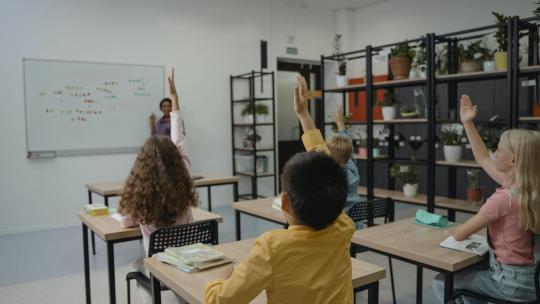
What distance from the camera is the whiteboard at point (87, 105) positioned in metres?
5.16

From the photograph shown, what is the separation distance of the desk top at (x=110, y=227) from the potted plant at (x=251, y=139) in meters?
3.65

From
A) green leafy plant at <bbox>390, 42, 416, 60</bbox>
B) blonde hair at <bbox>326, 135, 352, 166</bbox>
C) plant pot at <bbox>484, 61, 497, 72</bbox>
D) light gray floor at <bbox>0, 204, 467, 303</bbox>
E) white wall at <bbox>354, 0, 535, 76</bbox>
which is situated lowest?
light gray floor at <bbox>0, 204, 467, 303</bbox>

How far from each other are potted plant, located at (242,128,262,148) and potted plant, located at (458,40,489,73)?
10.1ft

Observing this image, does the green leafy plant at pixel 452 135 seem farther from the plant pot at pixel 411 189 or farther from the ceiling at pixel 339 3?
the ceiling at pixel 339 3

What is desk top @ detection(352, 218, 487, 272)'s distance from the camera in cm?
178

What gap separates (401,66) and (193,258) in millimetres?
3476

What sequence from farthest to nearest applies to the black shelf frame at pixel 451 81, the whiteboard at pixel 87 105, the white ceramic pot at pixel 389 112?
the whiteboard at pixel 87 105
the white ceramic pot at pixel 389 112
the black shelf frame at pixel 451 81

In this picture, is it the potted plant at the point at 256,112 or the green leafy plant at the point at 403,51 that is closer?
the green leafy plant at the point at 403,51

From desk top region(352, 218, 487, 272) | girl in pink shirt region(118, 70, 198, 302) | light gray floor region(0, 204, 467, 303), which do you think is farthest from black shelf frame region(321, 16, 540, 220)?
girl in pink shirt region(118, 70, 198, 302)

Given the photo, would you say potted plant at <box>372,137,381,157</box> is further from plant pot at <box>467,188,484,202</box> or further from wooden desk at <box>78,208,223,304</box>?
wooden desk at <box>78,208,223,304</box>

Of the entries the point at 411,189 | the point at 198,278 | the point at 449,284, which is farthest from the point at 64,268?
the point at 411,189

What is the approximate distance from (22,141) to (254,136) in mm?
2922

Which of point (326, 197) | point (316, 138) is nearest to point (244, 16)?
point (316, 138)

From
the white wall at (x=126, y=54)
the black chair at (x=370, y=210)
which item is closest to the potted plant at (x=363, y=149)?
the black chair at (x=370, y=210)
